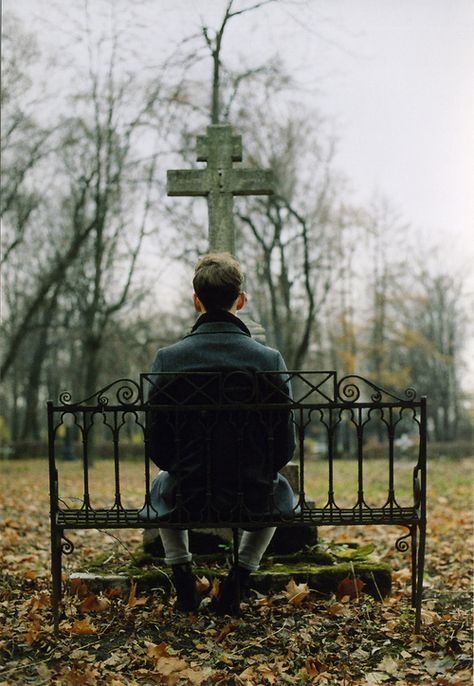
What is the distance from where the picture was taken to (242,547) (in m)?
3.65

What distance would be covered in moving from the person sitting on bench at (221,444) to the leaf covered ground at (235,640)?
1.01ft

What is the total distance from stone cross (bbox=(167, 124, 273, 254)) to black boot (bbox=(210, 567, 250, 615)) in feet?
10.2

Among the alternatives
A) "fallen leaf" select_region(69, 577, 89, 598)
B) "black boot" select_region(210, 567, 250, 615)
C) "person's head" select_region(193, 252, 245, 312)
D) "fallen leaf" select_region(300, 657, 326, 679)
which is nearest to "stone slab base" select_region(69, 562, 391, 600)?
"fallen leaf" select_region(69, 577, 89, 598)

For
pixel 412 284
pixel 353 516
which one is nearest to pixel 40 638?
pixel 353 516

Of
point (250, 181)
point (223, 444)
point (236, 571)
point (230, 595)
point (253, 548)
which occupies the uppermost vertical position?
point (250, 181)

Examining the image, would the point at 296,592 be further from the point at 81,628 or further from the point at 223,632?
the point at 81,628

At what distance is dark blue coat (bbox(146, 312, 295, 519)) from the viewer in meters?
3.46

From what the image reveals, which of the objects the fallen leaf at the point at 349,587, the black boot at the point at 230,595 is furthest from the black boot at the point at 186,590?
the fallen leaf at the point at 349,587

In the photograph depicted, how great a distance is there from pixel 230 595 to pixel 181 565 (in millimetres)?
298

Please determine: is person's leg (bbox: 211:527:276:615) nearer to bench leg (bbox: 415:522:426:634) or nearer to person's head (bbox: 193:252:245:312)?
bench leg (bbox: 415:522:426:634)

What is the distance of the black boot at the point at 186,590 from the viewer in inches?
143

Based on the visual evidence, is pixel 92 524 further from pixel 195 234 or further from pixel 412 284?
pixel 412 284

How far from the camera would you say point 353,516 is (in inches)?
140

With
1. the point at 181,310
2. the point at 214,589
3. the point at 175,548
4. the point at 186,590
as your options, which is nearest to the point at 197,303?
the point at 175,548
